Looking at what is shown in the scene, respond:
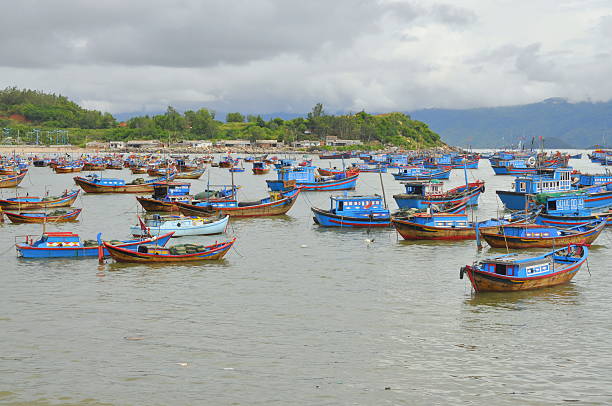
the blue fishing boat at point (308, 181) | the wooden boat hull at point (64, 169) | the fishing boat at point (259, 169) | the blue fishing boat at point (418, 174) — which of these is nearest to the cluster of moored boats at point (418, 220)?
the blue fishing boat at point (308, 181)

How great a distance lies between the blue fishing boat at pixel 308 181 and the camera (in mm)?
87062

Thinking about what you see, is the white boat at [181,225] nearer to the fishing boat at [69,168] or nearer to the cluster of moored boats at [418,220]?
the cluster of moored boats at [418,220]

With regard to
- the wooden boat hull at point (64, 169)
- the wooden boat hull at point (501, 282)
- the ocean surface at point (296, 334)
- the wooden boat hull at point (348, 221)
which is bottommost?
the ocean surface at point (296, 334)

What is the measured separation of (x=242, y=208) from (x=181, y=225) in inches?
500

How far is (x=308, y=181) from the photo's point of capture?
9125 centimetres

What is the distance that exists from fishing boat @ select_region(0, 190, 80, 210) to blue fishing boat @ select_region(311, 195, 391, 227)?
80.5 feet

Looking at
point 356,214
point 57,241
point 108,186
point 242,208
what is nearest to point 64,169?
point 108,186

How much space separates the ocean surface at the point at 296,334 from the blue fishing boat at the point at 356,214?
10803 millimetres

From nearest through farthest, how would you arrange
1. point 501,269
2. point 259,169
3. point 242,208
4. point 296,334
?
point 296,334, point 501,269, point 242,208, point 259,169

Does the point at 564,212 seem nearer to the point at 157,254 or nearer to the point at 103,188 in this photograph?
the point at 157,254

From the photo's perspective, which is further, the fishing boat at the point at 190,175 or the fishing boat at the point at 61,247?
the fishing boat at the point at 190,175

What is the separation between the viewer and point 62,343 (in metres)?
24.5

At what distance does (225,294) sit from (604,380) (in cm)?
1703

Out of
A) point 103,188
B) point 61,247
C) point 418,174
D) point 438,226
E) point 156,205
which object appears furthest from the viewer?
point 418,174
